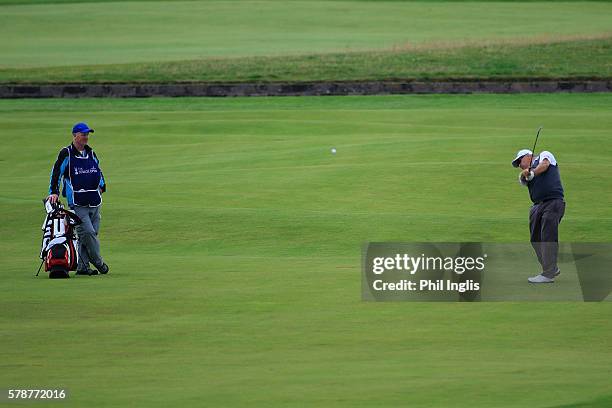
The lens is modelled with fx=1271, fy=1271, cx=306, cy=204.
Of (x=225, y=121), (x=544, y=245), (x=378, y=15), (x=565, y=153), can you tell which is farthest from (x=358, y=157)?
(x=378, y=15)

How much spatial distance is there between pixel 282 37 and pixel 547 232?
5365 cm

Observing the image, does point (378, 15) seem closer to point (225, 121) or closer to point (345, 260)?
point (225, 121)

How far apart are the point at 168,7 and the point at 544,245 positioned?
72.5 meters

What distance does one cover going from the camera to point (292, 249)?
20.4m

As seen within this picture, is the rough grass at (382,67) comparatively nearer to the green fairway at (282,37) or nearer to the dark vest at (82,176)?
the green fairway at (282,37)

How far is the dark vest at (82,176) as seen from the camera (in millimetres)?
17094

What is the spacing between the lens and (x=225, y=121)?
3803cm

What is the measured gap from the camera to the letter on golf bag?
17016mm

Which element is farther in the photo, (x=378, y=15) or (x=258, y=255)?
(x=378, y=15)

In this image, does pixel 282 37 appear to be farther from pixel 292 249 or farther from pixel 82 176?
pixel 82 176

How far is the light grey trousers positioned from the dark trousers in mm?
5875

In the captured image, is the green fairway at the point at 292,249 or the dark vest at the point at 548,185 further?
the dark vest at the point at 548,185

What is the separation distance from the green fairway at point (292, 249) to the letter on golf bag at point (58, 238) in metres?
0.27

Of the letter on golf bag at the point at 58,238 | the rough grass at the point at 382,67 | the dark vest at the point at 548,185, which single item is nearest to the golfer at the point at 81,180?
the letter on golf bag at the point at 58,238
